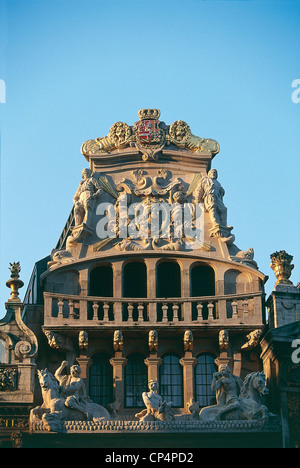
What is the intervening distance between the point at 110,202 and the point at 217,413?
8.57 m

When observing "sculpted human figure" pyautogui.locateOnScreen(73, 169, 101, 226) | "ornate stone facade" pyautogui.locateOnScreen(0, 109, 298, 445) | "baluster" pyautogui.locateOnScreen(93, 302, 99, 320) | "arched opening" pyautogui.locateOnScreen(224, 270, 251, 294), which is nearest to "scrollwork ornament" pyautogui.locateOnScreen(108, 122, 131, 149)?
"ornate stone facade" pyautogui.locateOnScreen(0, 109, 298, 445)

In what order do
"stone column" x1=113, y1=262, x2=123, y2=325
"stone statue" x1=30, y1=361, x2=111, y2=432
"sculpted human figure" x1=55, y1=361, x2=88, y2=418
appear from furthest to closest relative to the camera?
"stone column" x1=113, y1=262, x2=123, y2=325 < "sculpted human figure" x1=55, y1=361, x2=88, y2=418 < "stone statue" x1=30, y1=361, x2=111, y2=432

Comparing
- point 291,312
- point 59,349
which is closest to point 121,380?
point 59,349

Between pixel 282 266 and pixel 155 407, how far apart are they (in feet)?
21.2

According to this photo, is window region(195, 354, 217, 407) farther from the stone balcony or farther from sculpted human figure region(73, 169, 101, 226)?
sculpted human figure region(73, 169, 101, 226)

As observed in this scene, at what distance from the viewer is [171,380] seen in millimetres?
54219

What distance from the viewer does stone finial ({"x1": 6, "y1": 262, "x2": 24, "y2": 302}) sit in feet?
179

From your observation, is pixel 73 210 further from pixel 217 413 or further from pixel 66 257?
pixel 217 413

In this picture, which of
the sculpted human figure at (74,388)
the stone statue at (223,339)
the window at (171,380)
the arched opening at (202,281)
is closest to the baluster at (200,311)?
the stone statue at (223,339)

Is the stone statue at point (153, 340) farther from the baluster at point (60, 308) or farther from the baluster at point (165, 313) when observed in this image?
the baluster at point (60, 308)

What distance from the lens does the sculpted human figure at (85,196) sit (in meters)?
55.9

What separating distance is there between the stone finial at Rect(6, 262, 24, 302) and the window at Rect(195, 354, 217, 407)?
6259 millimetres

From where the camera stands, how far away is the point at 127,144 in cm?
5719

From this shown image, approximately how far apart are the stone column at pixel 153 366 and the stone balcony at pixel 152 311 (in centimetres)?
115
